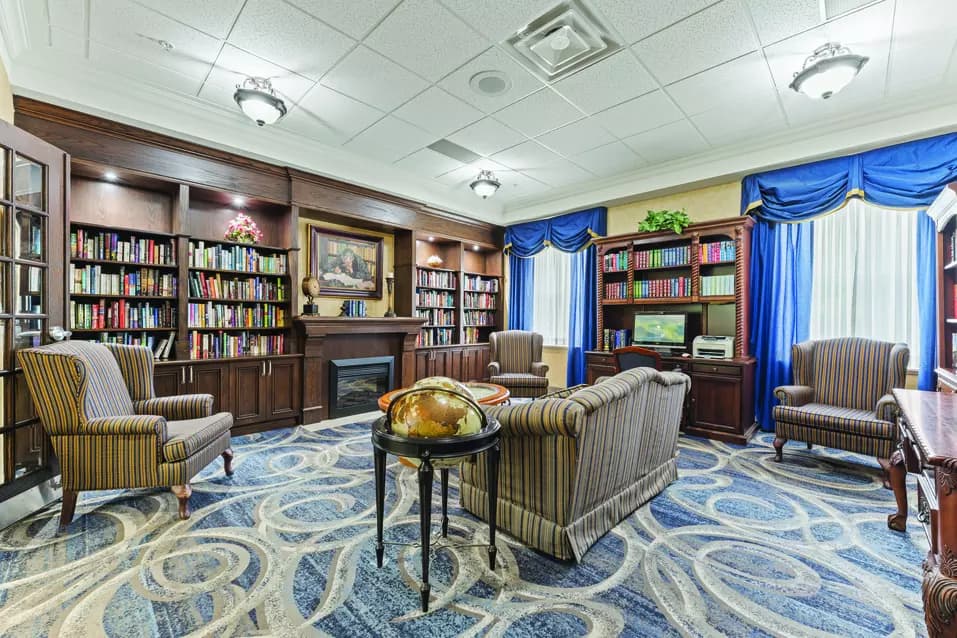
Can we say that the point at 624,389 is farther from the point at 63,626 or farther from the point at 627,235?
the point at 627,235

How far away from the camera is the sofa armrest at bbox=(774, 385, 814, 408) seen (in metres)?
3.65

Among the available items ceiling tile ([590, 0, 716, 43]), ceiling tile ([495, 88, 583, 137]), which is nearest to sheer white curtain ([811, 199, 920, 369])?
ceiling tile ([495, 88, 583, 137])

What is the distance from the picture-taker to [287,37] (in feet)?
9.30

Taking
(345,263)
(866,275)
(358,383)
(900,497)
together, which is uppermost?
(345,263)

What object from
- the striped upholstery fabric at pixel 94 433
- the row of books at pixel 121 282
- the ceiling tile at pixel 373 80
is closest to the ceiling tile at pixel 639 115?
the ceiling tile at pixel 373 80

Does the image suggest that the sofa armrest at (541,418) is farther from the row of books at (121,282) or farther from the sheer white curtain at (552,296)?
the sheer white curtain at (552,296)

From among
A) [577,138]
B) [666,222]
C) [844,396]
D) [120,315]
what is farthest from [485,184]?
[844,396]

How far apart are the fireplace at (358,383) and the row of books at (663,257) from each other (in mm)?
3451

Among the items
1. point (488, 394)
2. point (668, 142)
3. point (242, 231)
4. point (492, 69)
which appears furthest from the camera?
point (668, 142)

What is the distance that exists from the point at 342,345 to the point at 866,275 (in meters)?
5.66

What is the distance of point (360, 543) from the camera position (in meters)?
2.24

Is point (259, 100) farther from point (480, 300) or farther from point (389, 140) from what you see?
point (480, 300)

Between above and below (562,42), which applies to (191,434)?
below

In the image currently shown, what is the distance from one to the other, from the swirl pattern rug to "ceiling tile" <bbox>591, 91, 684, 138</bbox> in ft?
10.4
